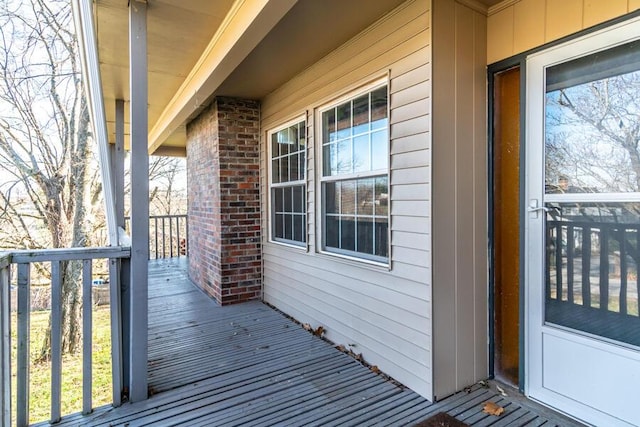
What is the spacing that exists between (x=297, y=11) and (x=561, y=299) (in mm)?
2534

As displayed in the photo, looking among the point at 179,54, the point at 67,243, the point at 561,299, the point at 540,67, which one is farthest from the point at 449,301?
the point at 67,243

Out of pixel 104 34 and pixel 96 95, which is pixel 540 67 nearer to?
pixel 96 95

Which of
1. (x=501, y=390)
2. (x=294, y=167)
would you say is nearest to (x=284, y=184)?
(x=294, y=167)

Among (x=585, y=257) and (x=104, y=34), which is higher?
(x=104, y=34)

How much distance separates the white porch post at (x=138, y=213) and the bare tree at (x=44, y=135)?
2.10 metres

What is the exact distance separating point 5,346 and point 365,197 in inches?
98.8

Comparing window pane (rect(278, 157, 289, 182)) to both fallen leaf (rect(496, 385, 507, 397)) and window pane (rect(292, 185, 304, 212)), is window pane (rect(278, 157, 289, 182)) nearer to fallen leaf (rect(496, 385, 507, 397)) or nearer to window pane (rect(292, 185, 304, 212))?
window pane (rect(292, 185, 304, 212))

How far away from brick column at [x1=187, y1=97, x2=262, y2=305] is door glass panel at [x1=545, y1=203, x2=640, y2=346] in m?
3.41

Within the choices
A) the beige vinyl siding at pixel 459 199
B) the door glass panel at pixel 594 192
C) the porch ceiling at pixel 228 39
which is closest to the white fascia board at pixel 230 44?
the porch ceiling at pixel 228 39

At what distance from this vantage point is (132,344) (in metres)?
2.39

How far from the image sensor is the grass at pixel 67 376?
4.35 metres

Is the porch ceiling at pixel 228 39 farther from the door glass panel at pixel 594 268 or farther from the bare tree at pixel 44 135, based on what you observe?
the door glass panel at pixel 594 268

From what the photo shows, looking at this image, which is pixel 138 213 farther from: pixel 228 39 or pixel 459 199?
pixel 459 199

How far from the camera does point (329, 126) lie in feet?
11.3
